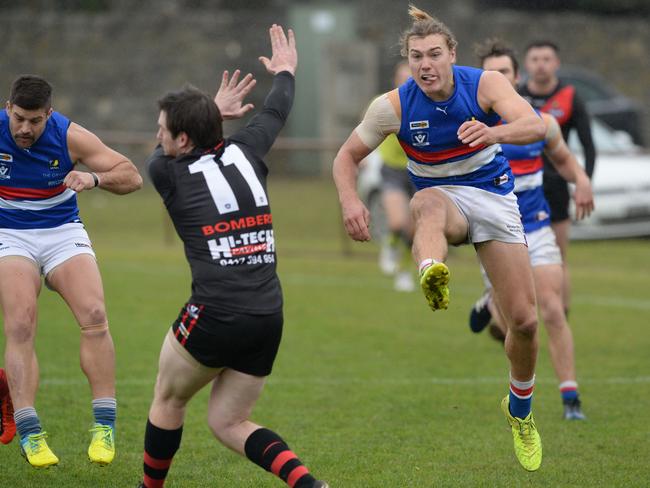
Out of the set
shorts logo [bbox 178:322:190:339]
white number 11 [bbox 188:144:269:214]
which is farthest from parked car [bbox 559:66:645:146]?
shorts logo [bbox 178:322:190:339]

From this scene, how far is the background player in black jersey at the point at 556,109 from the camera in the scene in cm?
897

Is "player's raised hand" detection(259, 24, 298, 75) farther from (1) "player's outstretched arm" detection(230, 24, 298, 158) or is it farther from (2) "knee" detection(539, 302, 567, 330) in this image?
(2) "knee" detection(539, 302, 567, 330)

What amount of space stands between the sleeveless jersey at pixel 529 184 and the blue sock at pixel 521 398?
1765mm

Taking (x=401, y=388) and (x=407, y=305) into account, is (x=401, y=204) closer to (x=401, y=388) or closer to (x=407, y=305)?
(x=407, y=305)

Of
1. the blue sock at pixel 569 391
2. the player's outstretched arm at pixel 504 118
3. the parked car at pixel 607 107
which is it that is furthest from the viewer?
the parked car at pixel 607 107

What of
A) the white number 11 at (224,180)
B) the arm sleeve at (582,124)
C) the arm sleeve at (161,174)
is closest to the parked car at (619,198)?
the arm sleeve at (582,124)

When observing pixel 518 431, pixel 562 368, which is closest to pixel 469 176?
pixel 518 431

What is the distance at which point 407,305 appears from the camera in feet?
41.8

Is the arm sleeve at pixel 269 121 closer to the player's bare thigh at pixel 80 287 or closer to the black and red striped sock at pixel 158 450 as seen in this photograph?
the black and red striped sock at pixel 158 450

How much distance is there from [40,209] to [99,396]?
1122 mm

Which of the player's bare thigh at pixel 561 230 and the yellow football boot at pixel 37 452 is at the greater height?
the yellow football boot at pixel 37 452

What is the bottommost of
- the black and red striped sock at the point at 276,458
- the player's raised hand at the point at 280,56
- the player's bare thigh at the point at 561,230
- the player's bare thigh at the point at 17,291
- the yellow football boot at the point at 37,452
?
the player's bare thigh at the point at 561,230

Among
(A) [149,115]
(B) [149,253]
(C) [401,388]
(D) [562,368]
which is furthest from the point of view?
(A) [149,115]

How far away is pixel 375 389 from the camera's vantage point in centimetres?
887
